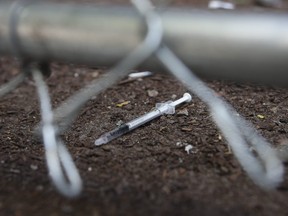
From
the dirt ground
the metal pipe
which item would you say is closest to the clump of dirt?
the dirt ground

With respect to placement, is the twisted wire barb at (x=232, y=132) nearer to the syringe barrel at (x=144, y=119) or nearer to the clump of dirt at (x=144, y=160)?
the clump of dirt at (x=144, y=160)

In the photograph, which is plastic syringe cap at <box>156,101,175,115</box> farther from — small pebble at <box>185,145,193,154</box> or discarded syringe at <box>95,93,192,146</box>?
small pebble at <box>185,145,193,154</box>

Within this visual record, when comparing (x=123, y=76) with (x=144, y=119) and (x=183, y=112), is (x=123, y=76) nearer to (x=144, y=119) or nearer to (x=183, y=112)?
(x=144, y=119)

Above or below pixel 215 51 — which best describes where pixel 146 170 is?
below

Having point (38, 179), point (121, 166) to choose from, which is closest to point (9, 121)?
point (38, 179)

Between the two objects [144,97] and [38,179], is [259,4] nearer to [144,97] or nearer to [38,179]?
[144,97]

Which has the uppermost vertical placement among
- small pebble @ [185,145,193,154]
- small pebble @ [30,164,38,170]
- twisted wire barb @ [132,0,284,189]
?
twisted wire barb @ [132,0,284,189]
